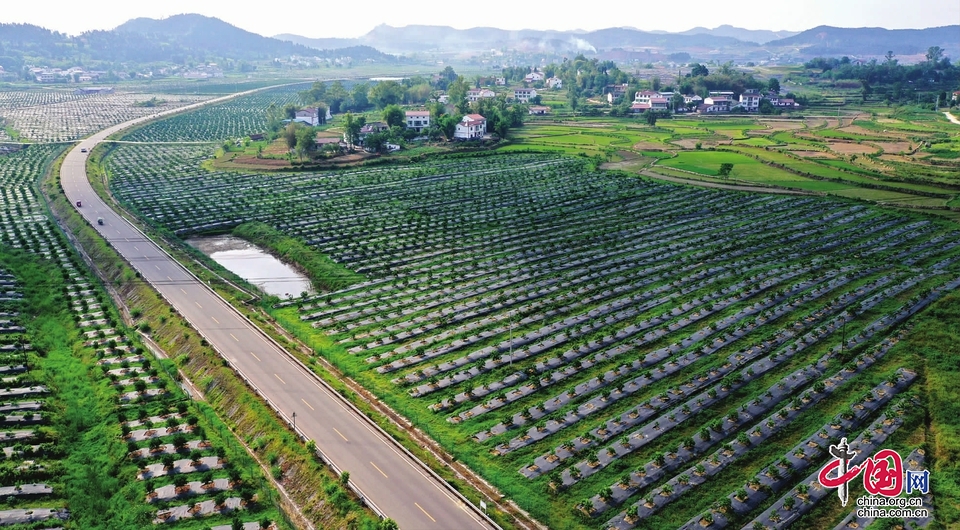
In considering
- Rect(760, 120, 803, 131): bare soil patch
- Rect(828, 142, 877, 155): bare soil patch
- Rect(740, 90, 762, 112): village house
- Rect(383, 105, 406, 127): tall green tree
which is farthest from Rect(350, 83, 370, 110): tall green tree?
Rect(828, 142, 877, 155): bare soil patch

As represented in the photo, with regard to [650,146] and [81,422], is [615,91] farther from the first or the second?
[81,422]

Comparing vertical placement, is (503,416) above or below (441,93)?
below

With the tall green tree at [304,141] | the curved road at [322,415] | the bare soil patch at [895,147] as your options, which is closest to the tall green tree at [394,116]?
the tall green tree at [304,141]

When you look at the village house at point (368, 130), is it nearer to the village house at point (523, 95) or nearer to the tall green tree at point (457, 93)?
the tall green tree at point (457, 93)

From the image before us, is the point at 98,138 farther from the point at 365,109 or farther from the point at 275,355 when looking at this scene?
the point at 275,355

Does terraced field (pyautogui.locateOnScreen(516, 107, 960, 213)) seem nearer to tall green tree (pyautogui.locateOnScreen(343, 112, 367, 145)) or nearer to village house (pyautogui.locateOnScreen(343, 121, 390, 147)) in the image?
village house (pyautogui.locateOnScreen(343, 121, 390, 147))

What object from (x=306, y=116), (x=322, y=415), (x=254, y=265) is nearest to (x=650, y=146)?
(x=306, y=116)

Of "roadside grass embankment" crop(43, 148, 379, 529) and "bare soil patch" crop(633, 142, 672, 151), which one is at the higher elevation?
"bare soil patch" crop(633, 142, 672, 151)

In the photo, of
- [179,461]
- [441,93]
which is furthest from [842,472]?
[441,93]
